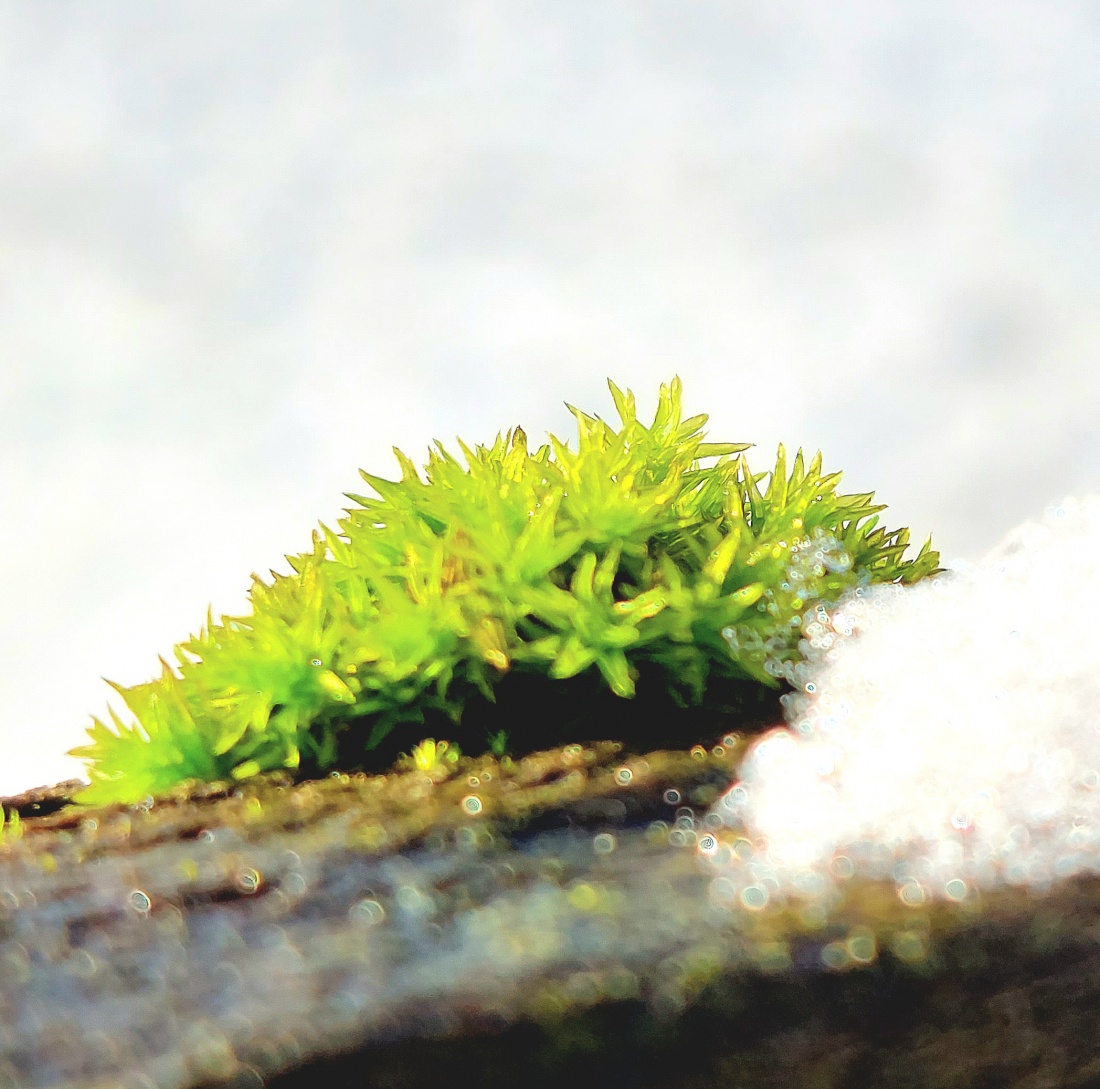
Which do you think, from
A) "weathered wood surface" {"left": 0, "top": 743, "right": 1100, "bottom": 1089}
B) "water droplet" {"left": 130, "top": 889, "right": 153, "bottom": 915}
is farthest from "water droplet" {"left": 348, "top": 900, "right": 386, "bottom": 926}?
"water droplet" {"left": 130, "top": 889, "right": 153, "bottom": 915}

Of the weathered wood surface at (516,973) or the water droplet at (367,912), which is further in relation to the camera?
the water droplet at (367,912)

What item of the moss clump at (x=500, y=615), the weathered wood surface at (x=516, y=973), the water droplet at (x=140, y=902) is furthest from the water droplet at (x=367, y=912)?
the moss clump at (x=500, y=615)

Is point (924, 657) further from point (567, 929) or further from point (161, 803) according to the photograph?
point (161, 803)

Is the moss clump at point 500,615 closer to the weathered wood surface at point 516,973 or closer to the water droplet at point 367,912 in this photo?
the weathered wood surface at point 516,973

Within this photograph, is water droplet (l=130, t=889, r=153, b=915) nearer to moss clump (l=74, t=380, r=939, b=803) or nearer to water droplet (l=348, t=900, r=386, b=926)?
water droplet (l=348, t=900, r=386, b=926)

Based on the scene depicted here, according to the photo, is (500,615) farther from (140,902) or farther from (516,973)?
(516,973)
